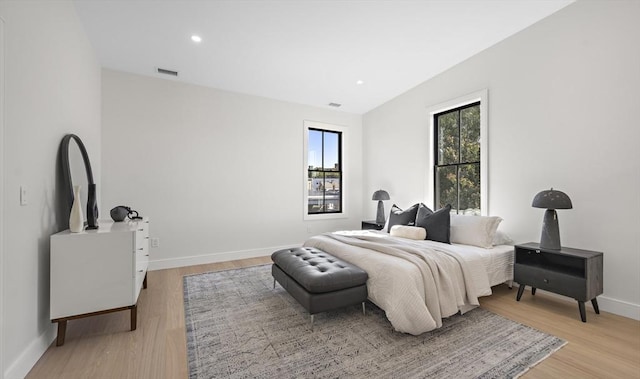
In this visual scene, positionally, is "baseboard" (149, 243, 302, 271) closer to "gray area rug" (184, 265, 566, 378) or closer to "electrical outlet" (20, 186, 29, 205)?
"gray area rug" (184, 265, 566, 378)

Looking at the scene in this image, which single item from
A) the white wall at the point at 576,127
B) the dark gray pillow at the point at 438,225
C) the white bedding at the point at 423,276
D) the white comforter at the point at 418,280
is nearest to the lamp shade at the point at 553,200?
the white wall at the point at 576,127

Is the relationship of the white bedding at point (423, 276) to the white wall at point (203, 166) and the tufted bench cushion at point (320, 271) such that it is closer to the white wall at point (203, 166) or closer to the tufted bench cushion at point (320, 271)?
the tufted bench cushion at point (320, 271)

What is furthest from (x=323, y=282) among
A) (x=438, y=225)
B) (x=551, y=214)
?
(x=551, y=214)

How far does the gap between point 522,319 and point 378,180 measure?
10.8 feet

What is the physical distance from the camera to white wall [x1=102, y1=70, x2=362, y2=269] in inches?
147

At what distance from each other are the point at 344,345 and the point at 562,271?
2.22 meters

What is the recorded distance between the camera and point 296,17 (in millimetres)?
2799

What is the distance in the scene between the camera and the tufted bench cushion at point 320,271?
7.36 ft

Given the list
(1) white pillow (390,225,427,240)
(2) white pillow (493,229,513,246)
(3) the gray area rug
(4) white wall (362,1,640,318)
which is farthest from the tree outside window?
(3) the gray area rug

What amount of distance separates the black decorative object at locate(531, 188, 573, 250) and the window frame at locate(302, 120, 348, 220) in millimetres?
3337

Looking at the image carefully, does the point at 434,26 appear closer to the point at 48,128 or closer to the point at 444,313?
the point at 444,313

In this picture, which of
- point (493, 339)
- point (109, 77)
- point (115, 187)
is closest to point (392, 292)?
point (493, 339)

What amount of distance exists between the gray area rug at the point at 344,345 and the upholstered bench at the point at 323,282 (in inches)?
8.5

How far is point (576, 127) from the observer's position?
2.80 m
